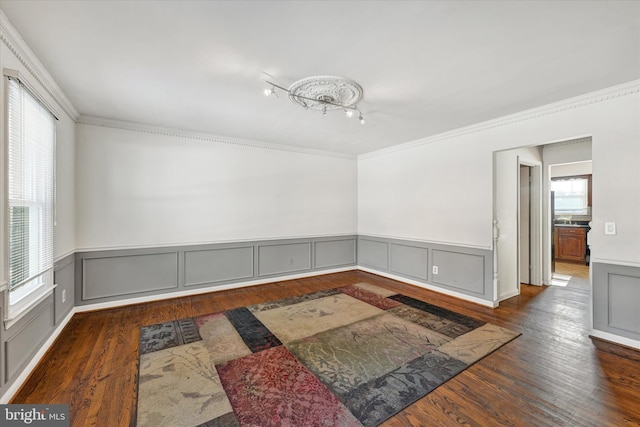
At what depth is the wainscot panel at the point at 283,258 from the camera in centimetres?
486

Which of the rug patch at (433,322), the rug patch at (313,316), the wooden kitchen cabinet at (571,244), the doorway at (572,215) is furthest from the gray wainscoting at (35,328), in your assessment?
the wooden kitchen cabinet at (571,244)

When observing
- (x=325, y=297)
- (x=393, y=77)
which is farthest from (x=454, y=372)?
(x=393, y=77)

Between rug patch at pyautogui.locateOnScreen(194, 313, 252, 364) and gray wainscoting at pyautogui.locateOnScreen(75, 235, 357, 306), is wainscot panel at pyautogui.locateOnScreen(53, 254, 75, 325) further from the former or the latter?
rug patch at pyautogui.locateOnScreen(194, 313, 252, 364)

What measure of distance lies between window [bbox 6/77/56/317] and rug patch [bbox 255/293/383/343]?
83.9 inches

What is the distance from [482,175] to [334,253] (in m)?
3.08

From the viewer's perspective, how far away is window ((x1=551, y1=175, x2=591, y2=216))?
22.7 ft

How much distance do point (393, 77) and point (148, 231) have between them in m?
3.80

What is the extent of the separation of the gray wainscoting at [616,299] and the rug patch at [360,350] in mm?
1790

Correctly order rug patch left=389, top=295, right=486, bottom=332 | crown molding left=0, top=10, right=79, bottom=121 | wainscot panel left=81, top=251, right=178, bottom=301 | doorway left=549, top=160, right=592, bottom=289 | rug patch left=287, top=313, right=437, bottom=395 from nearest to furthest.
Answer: crown molding left=0, top=10, right=79, bottom=121 < rug patch left=287, top=313, right=437, bottom=395 < rug patch left=389, top=295, right=486, bottom=332 < wainscot panel left=81, top=251, right=178, bottom=301 < doorway left=549, top=160, right=592, bottom=289

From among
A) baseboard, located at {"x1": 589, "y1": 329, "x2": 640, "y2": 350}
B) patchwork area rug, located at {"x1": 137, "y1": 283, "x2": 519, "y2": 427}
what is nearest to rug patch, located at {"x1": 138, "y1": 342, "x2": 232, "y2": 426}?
patchwork area rug, located at {"x1": 137, "y1": 283, "x2": 519, "y2": 427}

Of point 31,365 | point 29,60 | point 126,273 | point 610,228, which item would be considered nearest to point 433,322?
point 610,228

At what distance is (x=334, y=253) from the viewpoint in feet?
18.7

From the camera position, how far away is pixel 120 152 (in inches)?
146

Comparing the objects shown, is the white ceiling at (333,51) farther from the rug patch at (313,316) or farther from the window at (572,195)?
the window at (572,195)
